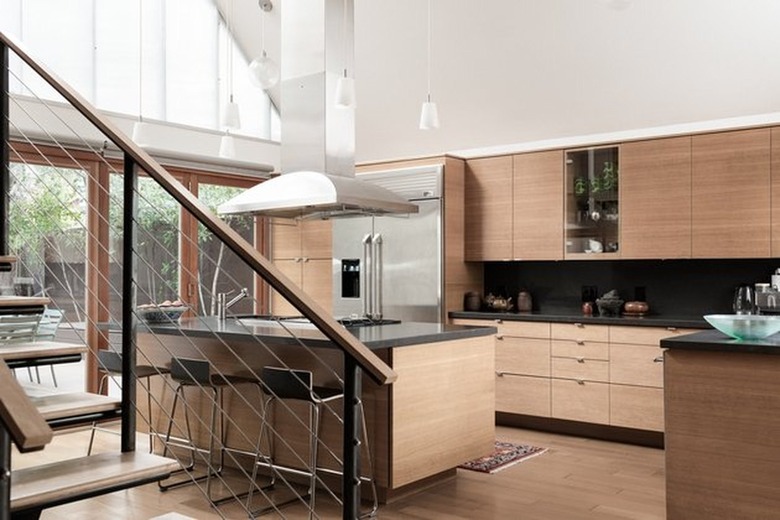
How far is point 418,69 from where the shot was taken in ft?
21.9

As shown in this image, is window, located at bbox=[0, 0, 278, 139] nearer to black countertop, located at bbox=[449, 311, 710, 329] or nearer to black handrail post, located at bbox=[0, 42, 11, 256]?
black handrail post, located at bbox=[0, 42, 11, 256]

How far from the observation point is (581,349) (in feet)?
19.2

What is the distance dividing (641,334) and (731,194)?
1.17m

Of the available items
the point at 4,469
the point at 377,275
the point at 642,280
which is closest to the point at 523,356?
the point at 642,280

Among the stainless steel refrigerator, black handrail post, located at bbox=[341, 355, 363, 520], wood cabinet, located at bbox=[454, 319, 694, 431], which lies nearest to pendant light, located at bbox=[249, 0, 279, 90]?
the stainless steel refrigerator

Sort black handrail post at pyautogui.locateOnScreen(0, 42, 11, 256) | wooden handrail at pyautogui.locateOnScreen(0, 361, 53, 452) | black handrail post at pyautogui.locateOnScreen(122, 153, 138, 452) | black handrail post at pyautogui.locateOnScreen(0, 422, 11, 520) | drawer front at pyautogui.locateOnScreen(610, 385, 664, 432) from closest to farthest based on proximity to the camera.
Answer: wooden handrail at pyautogui.locateOnScreen(0, 361, 53, 452) → black handrail post at pyautogui.locateOnScreen(0, 422, 11, 520) → black handrail post at pyautogui.locateOnScreen(122, 153, 138, 452) → black handrail post at pyautogui.locateOnScreen(0, 42, 11, 256) → drawer front at pyautogui.locateOnScreen(610, 385, 664, 432)

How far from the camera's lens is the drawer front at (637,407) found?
5434mm

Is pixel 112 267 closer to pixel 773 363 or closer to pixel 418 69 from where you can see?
pixel 418 69

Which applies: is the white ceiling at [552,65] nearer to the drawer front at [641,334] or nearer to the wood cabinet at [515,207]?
the wood cabinet at [515,207]

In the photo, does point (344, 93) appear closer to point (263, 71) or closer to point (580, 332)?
point (263, 71)

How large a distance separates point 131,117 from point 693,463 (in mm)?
5307

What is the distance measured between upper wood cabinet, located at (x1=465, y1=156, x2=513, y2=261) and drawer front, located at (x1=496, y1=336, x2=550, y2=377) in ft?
2.49

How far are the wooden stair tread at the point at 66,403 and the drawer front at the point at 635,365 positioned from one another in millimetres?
3945

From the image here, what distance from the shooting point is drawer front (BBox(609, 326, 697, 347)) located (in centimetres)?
543
